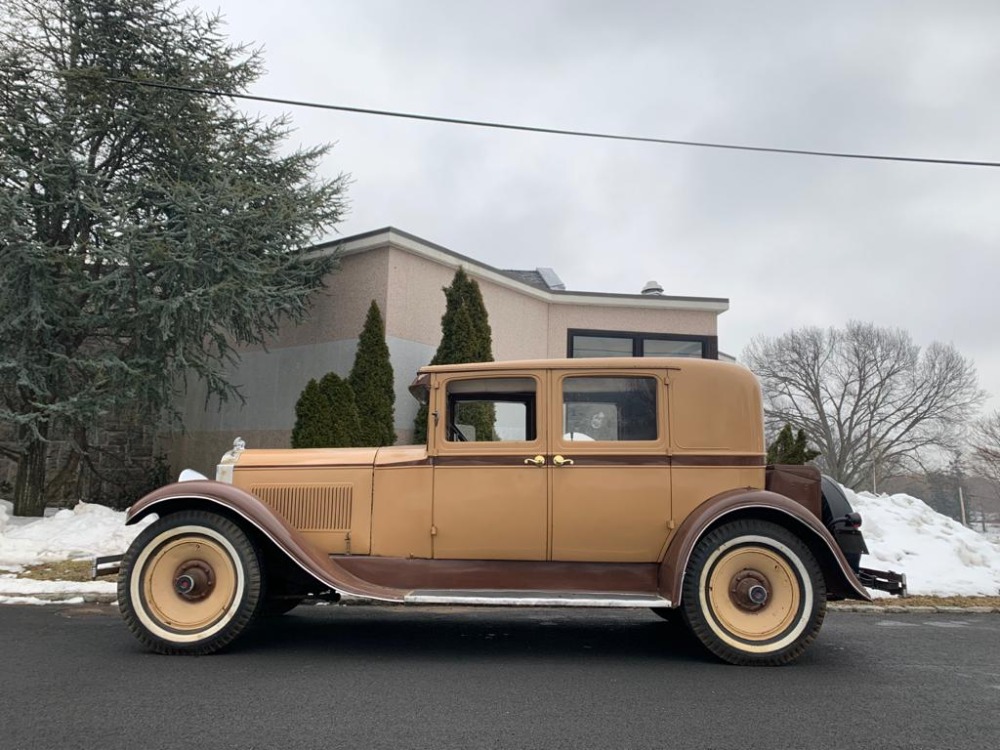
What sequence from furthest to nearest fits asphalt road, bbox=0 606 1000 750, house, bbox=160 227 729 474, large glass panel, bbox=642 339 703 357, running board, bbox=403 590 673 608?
large glass panel, bbox=642 339 703 357
house, bbox=160 227 729 474
running board, bbox=403 590 673 608
asphalt road, bbox=0 606 1000 750

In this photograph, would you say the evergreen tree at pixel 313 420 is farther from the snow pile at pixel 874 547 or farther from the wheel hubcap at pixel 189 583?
the wheel hubcap at pixel 189 583

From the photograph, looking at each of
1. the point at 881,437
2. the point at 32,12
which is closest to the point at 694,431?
the point at 32,12

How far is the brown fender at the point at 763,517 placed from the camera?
14.3 ft

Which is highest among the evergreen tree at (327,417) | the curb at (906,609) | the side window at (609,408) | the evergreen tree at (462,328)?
the evergreen tree at (462,328)

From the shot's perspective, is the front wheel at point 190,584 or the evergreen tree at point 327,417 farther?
the evergreen tree at point 327,417

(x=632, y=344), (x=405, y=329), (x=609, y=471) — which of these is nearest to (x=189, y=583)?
(x=609, y=471)

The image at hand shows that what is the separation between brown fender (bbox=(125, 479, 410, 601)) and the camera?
14.4ft

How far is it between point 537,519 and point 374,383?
6.61 m

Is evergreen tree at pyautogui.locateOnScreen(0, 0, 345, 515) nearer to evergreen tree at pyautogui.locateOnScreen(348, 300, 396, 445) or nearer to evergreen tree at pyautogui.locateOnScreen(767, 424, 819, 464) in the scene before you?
evergreen tree at pyautogui.locateOnScreen(348, 300, 396, 445)

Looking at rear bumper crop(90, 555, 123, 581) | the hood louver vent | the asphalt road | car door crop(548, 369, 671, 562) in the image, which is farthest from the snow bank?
car door crop(548, 369, 671, 562)

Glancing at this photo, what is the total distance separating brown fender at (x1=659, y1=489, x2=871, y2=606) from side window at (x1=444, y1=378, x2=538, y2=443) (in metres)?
1.22

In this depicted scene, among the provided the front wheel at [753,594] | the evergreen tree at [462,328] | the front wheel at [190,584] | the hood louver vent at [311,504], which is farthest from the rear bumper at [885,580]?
the evergreen tree at [462,328]

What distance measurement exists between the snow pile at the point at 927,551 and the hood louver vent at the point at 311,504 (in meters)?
5.56

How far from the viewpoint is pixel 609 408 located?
487 cm
